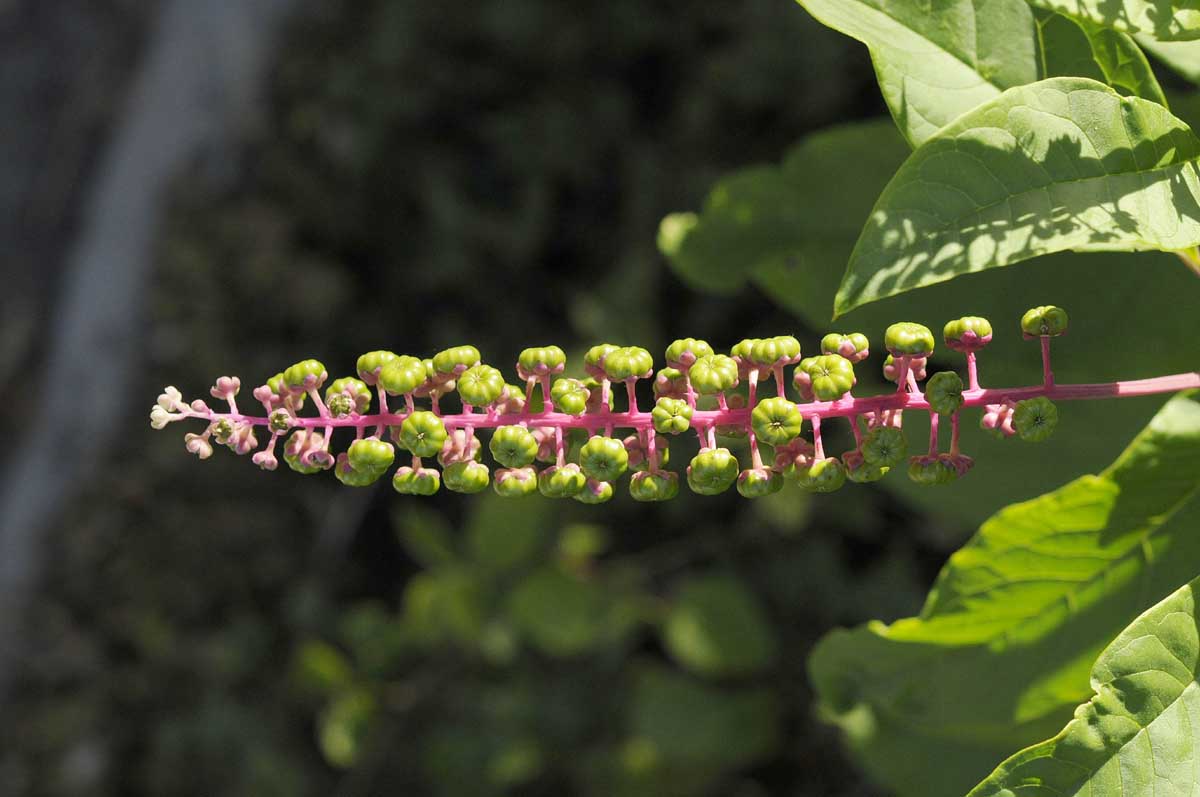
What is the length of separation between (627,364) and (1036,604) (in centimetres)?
99

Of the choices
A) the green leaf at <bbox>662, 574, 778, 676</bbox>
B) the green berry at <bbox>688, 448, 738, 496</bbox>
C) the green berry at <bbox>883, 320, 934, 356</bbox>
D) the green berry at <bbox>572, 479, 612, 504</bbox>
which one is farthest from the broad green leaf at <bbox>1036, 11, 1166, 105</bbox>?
the green leaf at <bbox>662, 574, 778, 676</bbox>

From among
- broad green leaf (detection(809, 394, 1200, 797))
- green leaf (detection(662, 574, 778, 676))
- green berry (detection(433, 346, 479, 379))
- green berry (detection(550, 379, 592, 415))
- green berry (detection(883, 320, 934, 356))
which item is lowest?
green leaf (detection(662, 574, 778, 676))

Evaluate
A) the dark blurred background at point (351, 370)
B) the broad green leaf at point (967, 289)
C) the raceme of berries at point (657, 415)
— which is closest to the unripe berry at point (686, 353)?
the raceme of berries at point (657, 415)

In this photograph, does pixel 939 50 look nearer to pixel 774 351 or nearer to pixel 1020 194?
pixel 1020 194

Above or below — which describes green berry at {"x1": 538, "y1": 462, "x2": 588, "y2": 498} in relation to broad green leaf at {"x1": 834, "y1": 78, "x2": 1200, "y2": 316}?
below

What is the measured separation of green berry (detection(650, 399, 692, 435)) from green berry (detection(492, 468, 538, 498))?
22 cm

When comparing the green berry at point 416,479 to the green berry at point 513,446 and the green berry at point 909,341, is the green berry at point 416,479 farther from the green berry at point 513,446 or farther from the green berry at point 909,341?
the green berry at point 909,341

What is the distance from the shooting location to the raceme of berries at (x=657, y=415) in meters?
1.52

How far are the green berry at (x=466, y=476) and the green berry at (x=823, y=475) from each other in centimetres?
48

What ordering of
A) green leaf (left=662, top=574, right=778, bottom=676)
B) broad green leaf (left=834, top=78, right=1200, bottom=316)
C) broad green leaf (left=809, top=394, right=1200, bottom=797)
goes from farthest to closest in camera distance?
green leaf (left=662, top=574, right=778, bottom=676) → broad green leaf (left=809, top=394, right=1200, bottom=797) → broad green leaf (left=834, top=78, right=1200, bottom=316)

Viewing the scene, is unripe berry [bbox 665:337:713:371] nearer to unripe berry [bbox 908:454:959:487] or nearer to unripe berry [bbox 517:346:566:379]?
unripe berry [bbox 517:346:566:379]

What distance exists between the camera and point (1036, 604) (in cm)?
196

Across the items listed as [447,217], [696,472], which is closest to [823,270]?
[696,472]

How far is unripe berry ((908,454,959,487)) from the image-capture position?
1.55 metres
